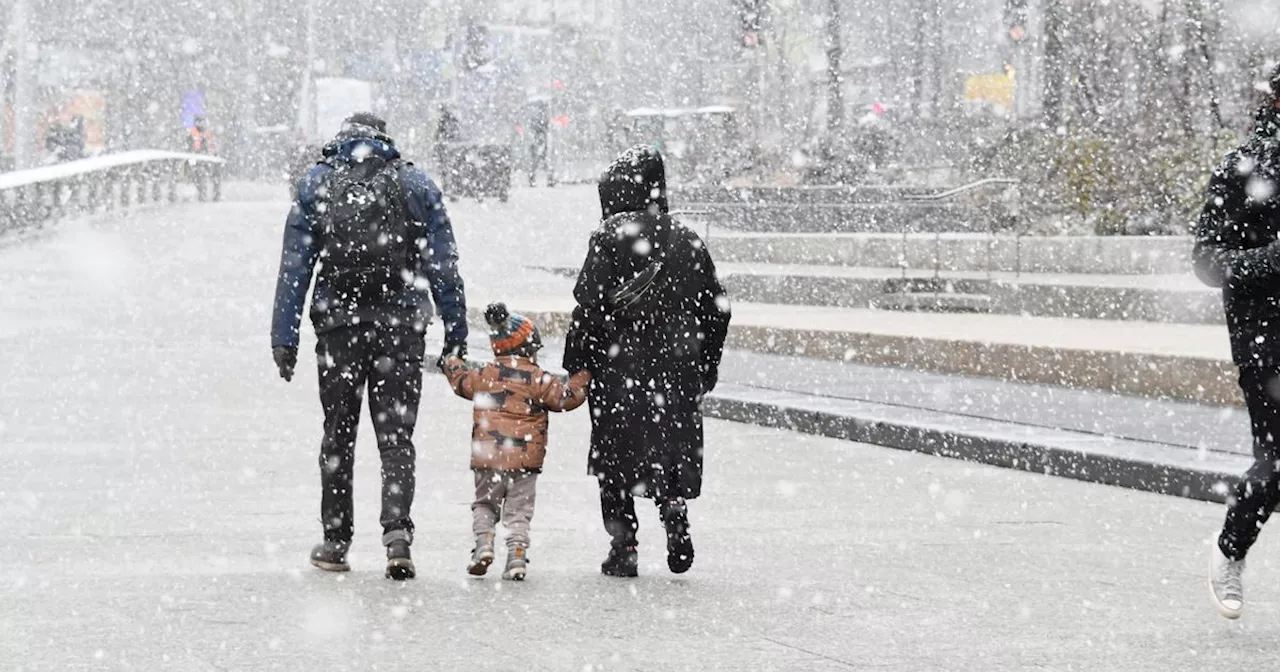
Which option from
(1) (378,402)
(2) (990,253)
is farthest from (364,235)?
(2) (990,253)

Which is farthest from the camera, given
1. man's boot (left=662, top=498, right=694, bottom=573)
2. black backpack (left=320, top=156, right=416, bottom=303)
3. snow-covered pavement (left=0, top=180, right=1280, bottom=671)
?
man's boot (left=662, top=498, right=694, bottom=573)

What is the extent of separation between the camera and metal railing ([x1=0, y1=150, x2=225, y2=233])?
32.8 m

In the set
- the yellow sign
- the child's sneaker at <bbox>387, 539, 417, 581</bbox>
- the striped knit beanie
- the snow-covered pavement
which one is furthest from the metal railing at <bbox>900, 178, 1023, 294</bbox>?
the yellow sign

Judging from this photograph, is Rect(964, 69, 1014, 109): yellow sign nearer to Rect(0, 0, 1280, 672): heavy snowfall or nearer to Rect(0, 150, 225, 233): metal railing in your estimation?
Rect(0, 150, 225, 233): metal railing

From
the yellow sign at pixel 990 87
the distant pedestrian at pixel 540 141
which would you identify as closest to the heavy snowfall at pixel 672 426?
the distant pedestrian at pixel 540 141

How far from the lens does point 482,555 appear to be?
819 cm

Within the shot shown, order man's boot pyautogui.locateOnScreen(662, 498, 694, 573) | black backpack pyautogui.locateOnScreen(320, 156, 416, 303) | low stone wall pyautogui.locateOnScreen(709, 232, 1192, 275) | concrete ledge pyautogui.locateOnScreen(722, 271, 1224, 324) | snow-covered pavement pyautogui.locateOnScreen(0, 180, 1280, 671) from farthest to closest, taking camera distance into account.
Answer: low stone wall pyautogui.locateOnScreen(709, 232, 1192, 275)
concrete ledge pyautogui.locateOnScreen(722, 271, 1224, 324)
man's boot pyautogui.locateOnScreen(662, 498, 694, 573)
black backpack pyautogui.locateOnScreen(320, 156, 416, 303)
snow-covered pavement pyautogui.locateOnScreen(0, 180, 1280, 671)

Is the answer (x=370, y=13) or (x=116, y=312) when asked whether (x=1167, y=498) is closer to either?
(x=116, y=312)

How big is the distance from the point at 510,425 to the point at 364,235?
83 centimetres

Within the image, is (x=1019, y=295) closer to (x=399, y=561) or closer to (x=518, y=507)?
(x=518, y=507)

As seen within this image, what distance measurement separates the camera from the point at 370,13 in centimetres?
7288

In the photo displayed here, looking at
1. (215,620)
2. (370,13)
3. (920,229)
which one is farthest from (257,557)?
(370,13)

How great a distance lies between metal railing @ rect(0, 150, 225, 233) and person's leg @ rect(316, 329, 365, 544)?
23001 mm

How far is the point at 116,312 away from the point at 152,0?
136 feet
